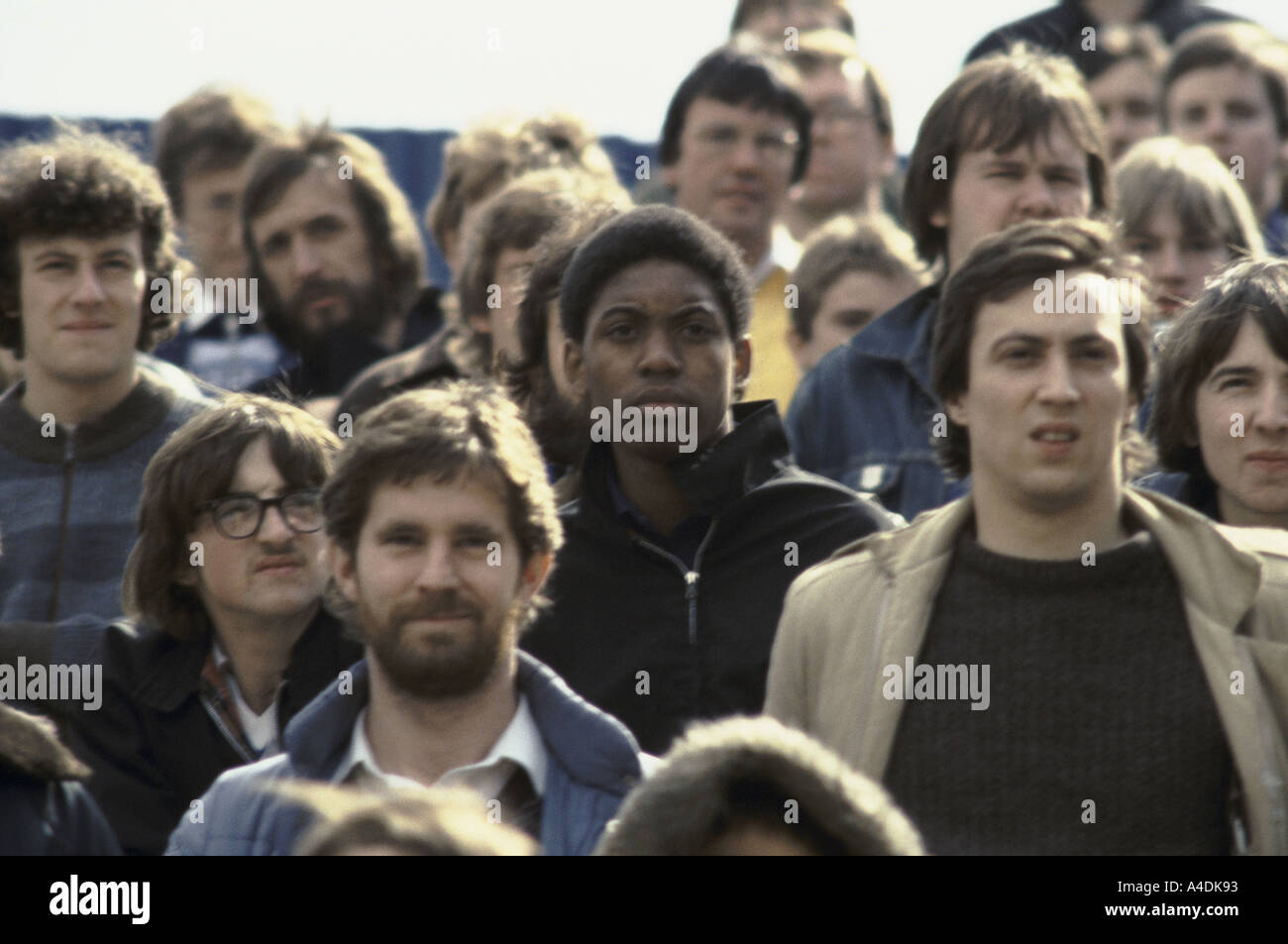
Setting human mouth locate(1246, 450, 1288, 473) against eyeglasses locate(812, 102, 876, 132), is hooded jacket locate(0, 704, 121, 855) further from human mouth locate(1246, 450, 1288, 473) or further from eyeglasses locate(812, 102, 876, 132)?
eyeglasses locate(812, 102, 876, 132)

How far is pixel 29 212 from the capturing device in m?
6.31

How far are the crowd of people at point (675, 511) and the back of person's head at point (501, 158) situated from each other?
0.02 m

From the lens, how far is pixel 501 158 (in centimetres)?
754

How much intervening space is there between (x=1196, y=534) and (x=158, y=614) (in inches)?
97.6

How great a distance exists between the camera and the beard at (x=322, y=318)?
7555 mm

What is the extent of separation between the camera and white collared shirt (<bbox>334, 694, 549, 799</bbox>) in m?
4.55

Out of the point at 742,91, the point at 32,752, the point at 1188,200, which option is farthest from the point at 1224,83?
the point at 32,752

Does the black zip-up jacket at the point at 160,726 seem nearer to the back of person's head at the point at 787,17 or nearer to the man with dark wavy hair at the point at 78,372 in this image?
the man with dark wavy hair at the point at 78,372

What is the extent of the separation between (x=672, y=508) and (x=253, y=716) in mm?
1138

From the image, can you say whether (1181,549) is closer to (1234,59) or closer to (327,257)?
(327,257)

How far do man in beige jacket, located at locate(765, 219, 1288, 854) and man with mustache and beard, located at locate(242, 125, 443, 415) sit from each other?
3117mm

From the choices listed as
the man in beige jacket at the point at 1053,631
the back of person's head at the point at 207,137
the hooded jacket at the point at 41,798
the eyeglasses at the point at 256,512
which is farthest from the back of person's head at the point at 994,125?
the hooded jacket at the point at 41,798
